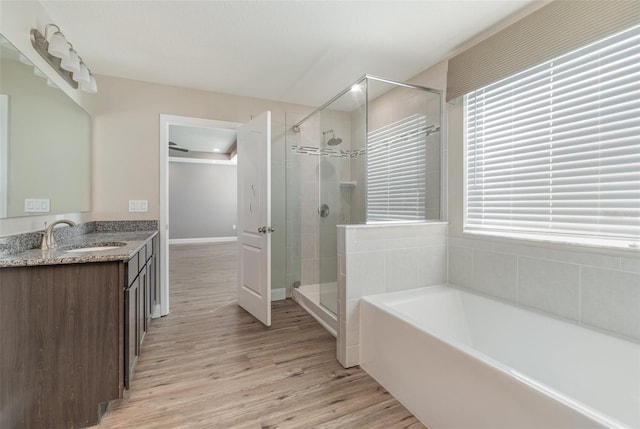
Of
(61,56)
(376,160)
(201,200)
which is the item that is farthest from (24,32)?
(201,200)

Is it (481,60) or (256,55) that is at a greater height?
(256,55)

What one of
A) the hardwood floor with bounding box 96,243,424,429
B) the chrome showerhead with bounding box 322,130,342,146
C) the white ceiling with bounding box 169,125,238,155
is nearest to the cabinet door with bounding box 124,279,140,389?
the hardwood floor with bounding box 96,243,424,429

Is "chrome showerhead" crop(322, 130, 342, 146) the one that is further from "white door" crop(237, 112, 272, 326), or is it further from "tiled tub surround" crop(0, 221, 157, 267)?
"tiled tub surround" crop(0, 221, 157, 267)

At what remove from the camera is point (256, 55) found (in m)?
2.45

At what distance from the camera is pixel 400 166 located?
2.61 metres

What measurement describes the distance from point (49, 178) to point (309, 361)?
7.60 feet

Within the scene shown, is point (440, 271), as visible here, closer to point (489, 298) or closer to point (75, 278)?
point (489, 298)

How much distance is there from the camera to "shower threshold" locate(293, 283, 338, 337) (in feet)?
8.52

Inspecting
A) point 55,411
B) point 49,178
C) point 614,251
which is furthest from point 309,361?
point 49,178

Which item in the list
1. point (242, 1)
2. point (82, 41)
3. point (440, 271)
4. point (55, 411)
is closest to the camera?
point (55, 411)

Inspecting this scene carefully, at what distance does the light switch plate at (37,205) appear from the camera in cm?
177

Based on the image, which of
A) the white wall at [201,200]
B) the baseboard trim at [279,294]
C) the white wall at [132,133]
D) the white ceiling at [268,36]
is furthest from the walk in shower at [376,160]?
the white wall at [201,200]

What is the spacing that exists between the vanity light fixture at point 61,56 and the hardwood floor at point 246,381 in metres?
2.18

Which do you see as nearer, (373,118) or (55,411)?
(55,411)
